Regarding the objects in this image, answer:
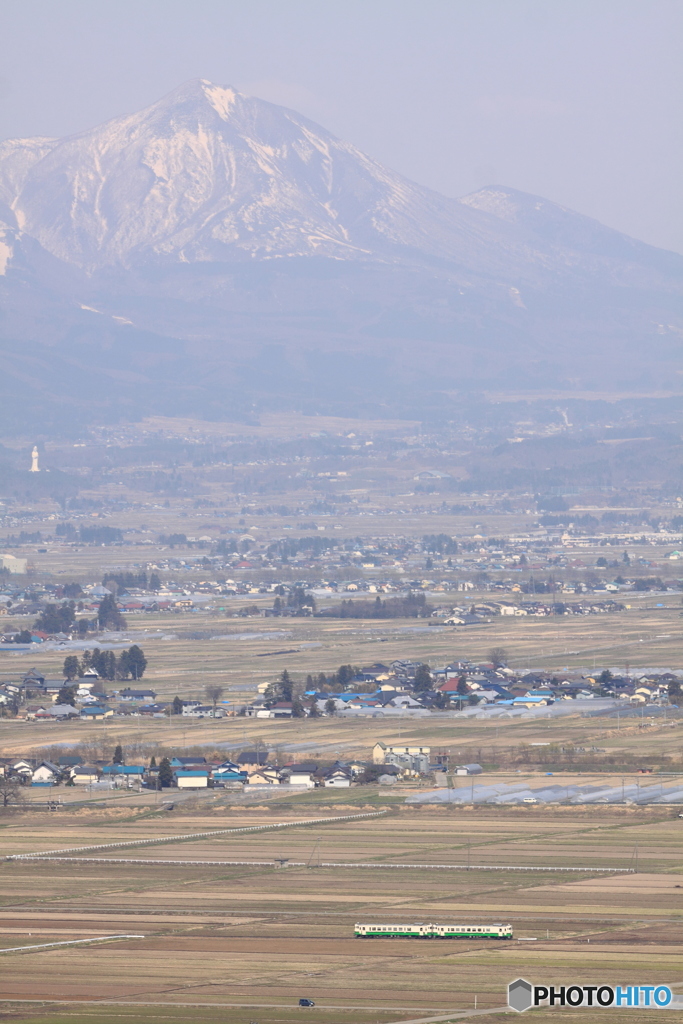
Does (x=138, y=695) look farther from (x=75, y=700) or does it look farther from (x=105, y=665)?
(x=105, y=665)

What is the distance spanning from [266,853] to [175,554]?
92915 millimetres

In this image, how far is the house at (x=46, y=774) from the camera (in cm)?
4341

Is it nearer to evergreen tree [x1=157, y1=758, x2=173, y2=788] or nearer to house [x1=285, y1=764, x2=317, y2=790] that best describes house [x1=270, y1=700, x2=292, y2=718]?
house [x1=285, y1=764, x2=317, y2=790]

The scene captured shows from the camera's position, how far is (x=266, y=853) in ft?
113

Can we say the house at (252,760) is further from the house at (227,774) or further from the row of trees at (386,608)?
the row of trees at (386,608)

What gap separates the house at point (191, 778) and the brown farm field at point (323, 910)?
7.18 ft

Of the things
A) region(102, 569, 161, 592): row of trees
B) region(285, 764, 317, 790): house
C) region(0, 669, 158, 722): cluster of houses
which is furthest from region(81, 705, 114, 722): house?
region(102, 569, 161, 592): row of trees

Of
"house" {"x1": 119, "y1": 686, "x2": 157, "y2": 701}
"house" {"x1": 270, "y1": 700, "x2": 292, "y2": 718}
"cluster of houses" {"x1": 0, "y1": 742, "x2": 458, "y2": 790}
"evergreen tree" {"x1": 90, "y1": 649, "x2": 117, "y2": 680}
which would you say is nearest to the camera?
"cluster of houses" {"x1": 0, "y1": 742, "x2": 458, "y2": 790}

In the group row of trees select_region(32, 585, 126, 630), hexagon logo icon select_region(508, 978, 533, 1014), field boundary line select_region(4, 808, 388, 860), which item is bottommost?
field boundary line select_region(4, 808, 388, 860)

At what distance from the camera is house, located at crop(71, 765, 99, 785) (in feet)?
141

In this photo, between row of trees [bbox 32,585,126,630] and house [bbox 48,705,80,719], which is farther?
row of trees [bbox 32,585,126,630]

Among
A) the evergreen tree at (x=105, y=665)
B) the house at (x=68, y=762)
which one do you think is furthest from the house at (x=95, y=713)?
the house at (x=68, y=762)

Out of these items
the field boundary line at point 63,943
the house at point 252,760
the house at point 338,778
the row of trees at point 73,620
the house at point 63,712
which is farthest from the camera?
the row of trees at point 73,620

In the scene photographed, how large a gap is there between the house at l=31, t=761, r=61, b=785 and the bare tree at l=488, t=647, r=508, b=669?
74.4 feet
